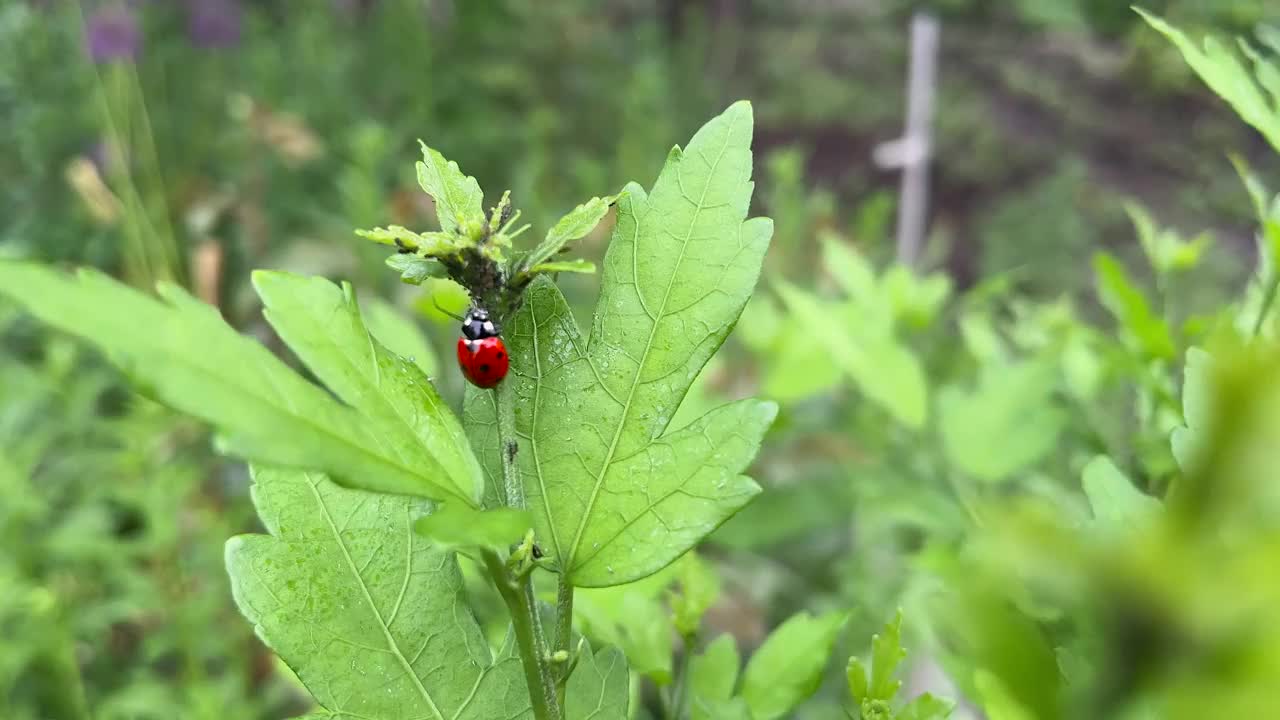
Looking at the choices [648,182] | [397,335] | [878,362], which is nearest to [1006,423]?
[878,362]

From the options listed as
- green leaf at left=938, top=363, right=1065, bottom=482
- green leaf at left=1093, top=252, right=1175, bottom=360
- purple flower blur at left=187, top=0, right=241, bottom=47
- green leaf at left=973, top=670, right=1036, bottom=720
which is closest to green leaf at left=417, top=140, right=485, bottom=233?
green leaf at left=973, top=670, right=1036, bottom=720

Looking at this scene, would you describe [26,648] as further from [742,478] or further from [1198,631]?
[1198,631]

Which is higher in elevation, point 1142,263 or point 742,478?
point 742,478

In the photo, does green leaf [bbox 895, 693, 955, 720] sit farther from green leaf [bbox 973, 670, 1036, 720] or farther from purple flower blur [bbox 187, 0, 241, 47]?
purple flower blur [bbox 187, 0, 241, 47]

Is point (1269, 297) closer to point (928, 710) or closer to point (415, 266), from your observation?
point (928, 710)

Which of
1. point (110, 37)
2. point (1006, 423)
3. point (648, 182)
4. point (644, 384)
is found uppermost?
point (644, 384)

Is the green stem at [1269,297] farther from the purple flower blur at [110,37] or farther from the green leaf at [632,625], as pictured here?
the purple flower blur at [110,37]

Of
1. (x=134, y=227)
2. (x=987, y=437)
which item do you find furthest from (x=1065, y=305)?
(x=134, y=227)
